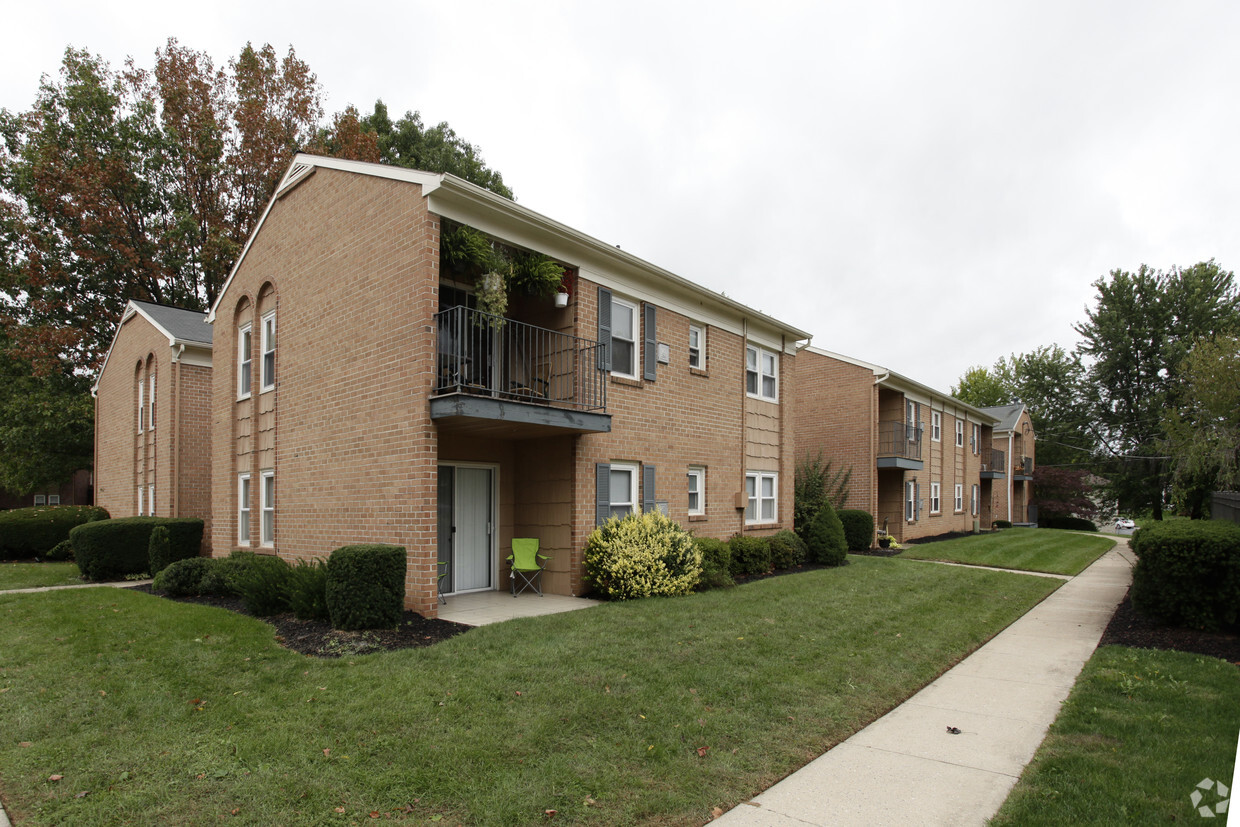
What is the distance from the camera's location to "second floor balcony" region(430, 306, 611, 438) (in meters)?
9.40

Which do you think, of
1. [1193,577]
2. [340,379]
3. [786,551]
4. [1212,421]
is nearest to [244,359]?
[340,379]

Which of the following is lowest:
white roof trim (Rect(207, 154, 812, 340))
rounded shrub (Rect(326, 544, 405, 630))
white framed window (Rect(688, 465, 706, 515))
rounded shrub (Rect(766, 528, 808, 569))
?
rounded shrub (Rect(766, 528, 808, 569))

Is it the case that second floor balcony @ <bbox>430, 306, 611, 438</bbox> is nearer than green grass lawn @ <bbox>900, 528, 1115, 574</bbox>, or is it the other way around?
second floor balcony @ <bbox>430, 306, 611, 438</bbox>

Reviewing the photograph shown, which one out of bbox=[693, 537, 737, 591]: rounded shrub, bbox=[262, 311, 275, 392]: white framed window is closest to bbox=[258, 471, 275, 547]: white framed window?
bbox=[262, 311, 275, 392]: white framed window

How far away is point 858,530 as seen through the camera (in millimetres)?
20188

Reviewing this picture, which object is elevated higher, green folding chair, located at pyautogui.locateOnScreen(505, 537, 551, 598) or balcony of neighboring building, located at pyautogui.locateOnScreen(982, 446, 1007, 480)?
balcony of neighboring building, located at pyautogui.locateOnScreen(982, 446, 1007, 480)

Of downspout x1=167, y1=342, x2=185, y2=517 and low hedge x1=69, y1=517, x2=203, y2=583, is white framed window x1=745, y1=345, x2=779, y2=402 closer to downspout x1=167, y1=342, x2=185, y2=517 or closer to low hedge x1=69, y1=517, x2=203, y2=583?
low hedge x1=69, y1=517, x2=203, y2=583

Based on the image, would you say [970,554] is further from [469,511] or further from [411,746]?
[411,746]

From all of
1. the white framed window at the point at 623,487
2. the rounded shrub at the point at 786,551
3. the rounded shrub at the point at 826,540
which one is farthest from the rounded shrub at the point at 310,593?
the rounded shrub at the point at 826,540

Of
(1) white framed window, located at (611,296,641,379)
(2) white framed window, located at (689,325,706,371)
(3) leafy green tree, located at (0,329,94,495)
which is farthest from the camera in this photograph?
(3) leafy green tree, located at (0,329,94,495)

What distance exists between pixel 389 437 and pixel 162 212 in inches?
885

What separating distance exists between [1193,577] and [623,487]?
8.04 m

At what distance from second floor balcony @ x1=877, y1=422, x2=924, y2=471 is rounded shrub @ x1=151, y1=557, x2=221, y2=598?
18811 mm

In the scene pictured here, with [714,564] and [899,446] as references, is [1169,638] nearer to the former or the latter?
[714,564]
